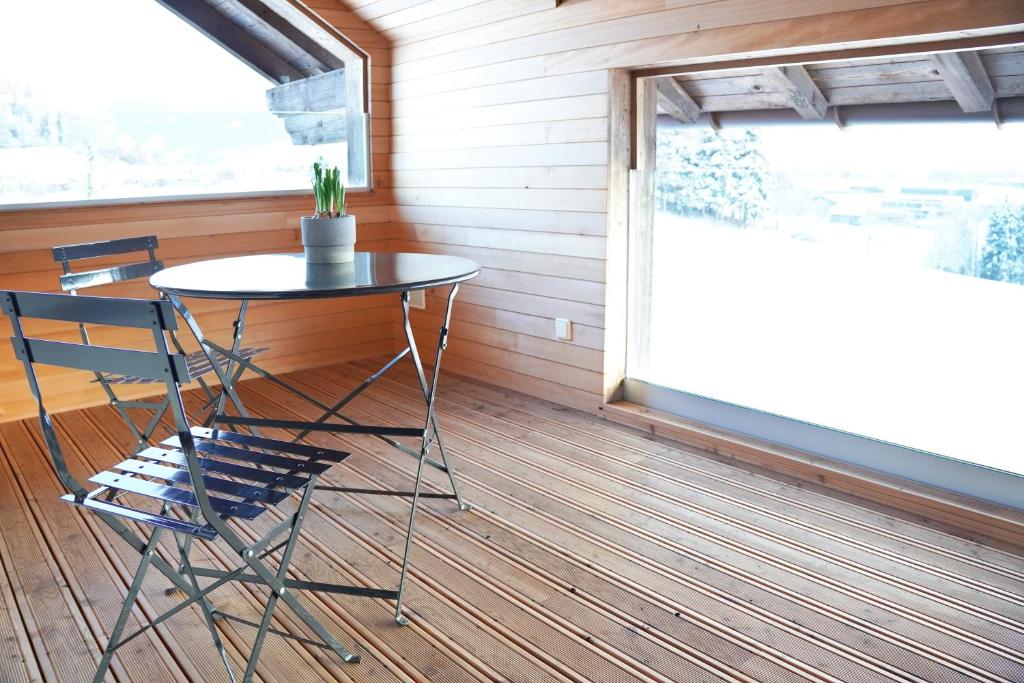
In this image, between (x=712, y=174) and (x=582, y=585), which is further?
(x=712, y=174)

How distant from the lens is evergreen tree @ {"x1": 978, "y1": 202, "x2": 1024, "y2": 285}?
2699mm

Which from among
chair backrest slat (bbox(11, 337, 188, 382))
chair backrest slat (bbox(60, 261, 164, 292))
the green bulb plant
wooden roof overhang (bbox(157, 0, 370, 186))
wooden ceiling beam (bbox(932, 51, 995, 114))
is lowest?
chair backrest slat (bbox(11, 337, 188, 382))

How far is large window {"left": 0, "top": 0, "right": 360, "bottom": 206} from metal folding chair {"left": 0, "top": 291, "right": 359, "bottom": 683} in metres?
2.40

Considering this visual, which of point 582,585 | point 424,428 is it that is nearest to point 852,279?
point 582,585

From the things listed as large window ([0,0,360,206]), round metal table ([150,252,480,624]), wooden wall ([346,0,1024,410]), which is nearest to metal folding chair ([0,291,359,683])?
round metal table ([150,252,480,624])

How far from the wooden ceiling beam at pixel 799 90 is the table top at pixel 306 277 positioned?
1.43 meters

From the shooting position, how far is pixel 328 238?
2744mm

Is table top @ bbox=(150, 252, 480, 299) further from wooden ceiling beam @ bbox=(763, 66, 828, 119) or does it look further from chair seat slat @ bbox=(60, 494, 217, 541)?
wooden ceiling beam @ bbox=(763, 66, 828, 119)

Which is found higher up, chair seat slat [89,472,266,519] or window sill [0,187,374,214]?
window sill [0,187,374,214]

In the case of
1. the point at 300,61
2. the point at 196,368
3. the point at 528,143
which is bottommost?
the point at 196,368

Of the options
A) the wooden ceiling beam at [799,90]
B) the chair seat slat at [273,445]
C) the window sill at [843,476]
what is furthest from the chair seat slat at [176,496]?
the wooden ceiling beam at [799,90]

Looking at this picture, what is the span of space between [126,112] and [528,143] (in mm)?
1967

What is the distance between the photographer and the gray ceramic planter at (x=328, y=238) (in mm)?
2734

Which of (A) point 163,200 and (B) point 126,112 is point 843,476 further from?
(B) point 126,112
